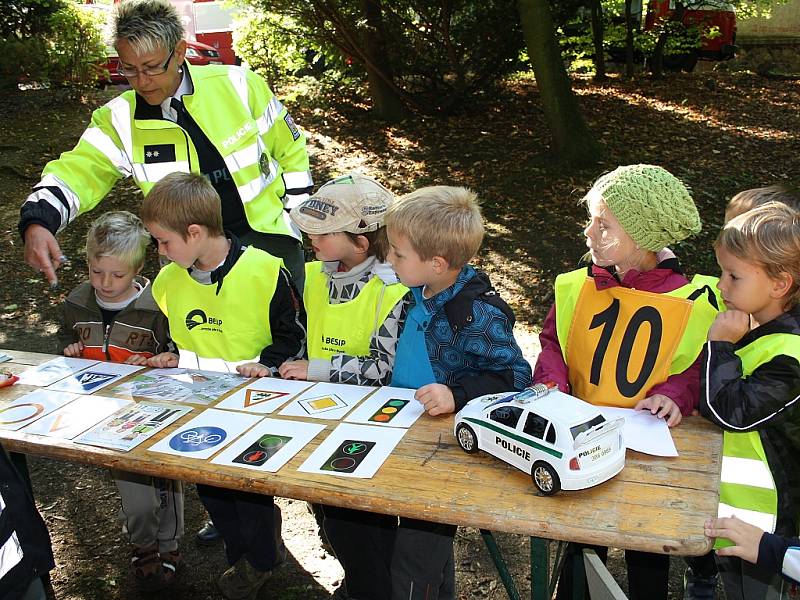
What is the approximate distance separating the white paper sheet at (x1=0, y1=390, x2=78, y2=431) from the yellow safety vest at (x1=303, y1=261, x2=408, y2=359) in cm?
94

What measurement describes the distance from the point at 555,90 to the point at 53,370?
6.92 m

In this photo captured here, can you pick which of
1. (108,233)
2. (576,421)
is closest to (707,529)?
(576,421)

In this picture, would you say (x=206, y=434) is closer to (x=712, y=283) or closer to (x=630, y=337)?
(x=630, y=337)

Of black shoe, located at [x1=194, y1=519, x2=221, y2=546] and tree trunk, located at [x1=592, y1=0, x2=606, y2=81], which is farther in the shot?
tree trunk, located at [x1=592, y1=0, x2=606, y2=81]

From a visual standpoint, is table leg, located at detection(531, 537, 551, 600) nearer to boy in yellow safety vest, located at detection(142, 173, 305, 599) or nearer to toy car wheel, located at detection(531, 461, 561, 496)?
toy car wheel, located at detection(531, 461, 561, 496)

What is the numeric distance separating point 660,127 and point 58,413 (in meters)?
9.24

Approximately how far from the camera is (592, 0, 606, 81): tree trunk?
11.9 metres

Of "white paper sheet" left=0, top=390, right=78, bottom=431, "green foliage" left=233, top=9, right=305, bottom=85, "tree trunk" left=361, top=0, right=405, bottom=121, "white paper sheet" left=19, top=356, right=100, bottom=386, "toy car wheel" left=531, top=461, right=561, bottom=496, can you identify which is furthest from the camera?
"green foliage" left=233, top=9, right=305, bottom=85

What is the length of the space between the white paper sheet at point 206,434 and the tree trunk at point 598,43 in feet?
34.3

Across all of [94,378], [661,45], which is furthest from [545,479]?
[661,45]

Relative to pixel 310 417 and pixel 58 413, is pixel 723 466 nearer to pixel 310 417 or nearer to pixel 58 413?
pixel 310 417

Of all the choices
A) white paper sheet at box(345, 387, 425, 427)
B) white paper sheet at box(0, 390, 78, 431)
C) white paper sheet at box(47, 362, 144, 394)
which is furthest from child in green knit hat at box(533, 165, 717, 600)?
white paper sheet at box(0, 390, 78, 431)

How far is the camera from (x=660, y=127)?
33.4 feet

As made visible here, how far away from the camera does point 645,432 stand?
2.32 meters
